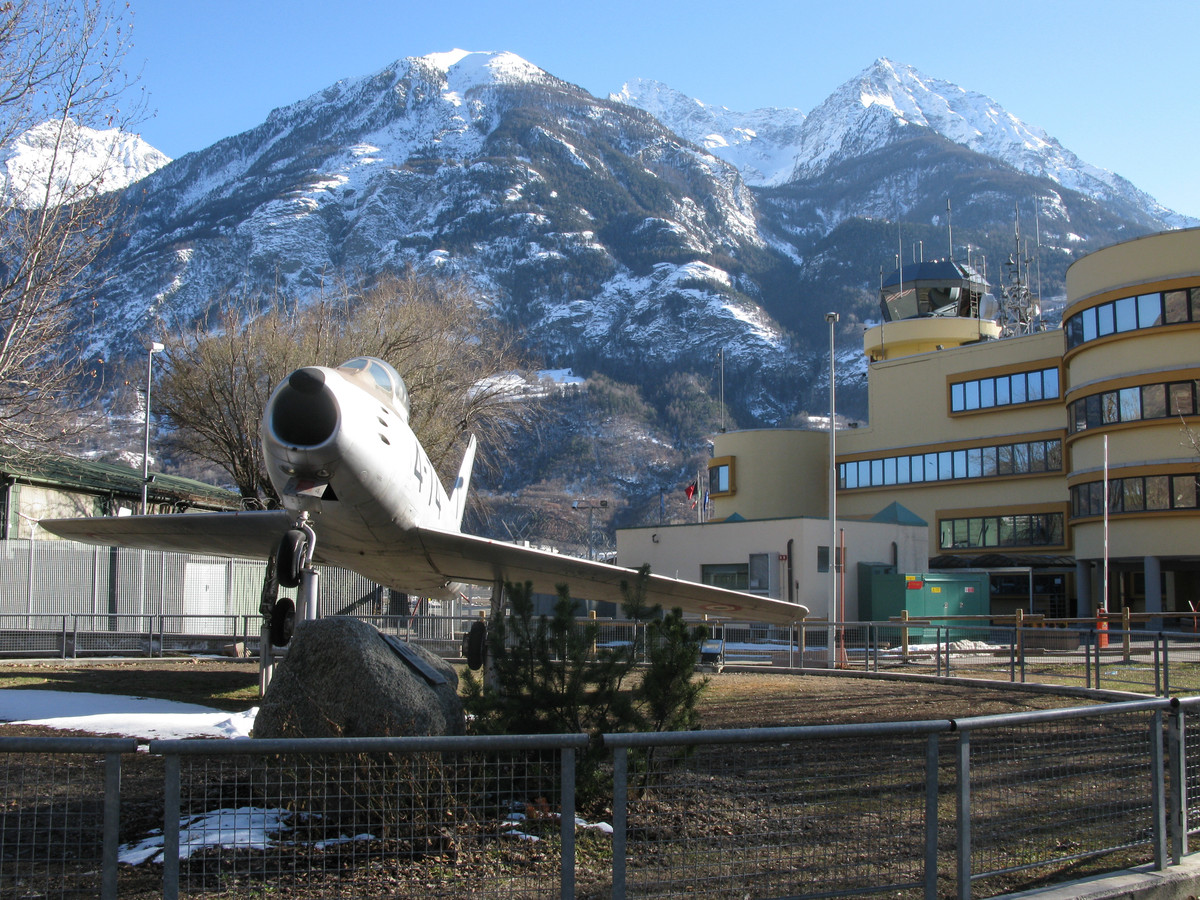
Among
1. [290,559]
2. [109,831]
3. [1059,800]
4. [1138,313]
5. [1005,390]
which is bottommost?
[1059,800]

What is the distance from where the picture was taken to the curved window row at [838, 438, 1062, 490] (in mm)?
49338

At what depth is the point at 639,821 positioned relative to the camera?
6.14m

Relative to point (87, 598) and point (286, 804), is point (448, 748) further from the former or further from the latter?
point (87, 598)

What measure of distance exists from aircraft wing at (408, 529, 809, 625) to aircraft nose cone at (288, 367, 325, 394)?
3097 millimetres

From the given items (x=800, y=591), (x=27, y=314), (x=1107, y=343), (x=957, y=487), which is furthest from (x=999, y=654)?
(x=957, y=487)

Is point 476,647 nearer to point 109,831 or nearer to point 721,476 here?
point 109,831

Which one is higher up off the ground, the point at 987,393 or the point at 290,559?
the point at 987,393

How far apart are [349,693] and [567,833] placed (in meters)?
3.64

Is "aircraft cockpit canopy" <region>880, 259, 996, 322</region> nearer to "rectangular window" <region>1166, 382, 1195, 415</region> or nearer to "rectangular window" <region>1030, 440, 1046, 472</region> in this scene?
"rectangular window" <region>1030, 440, 1046, 472</region>

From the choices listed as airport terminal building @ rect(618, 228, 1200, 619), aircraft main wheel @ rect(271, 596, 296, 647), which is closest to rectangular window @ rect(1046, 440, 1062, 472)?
airport terminal building @ rect(618, 228, 1200, 619)

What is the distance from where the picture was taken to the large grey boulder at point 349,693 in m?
7.45

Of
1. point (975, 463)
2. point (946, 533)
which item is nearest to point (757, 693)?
point (975, 463)

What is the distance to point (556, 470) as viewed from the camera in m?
188

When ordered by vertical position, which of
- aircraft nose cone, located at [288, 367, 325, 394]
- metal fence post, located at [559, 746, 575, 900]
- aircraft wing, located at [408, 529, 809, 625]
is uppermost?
aircraft nose cone, located at [288, 367, 325, 394]
